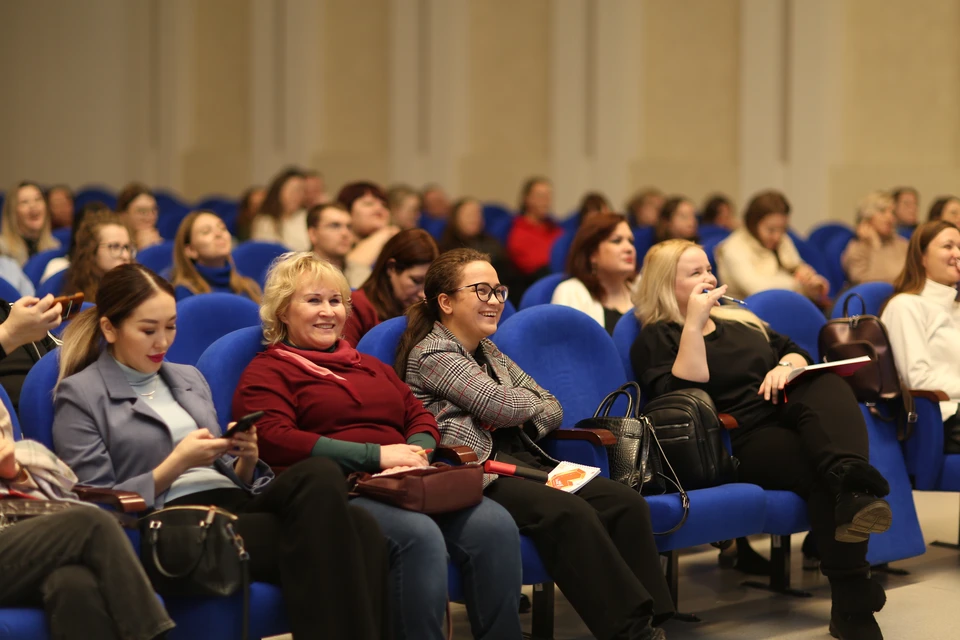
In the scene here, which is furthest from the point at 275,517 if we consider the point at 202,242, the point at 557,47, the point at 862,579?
the point at 557,47

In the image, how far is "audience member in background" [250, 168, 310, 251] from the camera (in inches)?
287

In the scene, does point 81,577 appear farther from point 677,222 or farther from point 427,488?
point 677,222

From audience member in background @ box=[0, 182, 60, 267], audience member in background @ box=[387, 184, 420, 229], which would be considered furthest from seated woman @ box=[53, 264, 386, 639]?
audience member in background @ box=[387, 184, 420, 229]

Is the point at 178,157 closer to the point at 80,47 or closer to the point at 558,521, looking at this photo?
the point at 80,47

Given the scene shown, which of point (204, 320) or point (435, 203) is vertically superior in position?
point (435, 203)

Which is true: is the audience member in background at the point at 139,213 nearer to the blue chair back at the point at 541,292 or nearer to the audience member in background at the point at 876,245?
the blue chair back at the point at 541,292

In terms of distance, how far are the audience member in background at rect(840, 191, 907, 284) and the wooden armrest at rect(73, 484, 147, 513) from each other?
4.94 meters

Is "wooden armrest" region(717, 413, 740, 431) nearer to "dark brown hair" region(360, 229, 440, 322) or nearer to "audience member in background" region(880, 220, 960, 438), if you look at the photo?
"audience member in background" region(880, 220, 960, 438)

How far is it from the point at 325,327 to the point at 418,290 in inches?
33.9

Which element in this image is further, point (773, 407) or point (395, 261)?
point (395, 261)

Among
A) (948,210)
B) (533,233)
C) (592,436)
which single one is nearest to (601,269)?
(592,436)

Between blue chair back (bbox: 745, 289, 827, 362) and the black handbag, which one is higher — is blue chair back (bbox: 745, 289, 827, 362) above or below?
above

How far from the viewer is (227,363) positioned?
312 cm

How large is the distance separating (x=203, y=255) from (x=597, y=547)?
2.39 m
